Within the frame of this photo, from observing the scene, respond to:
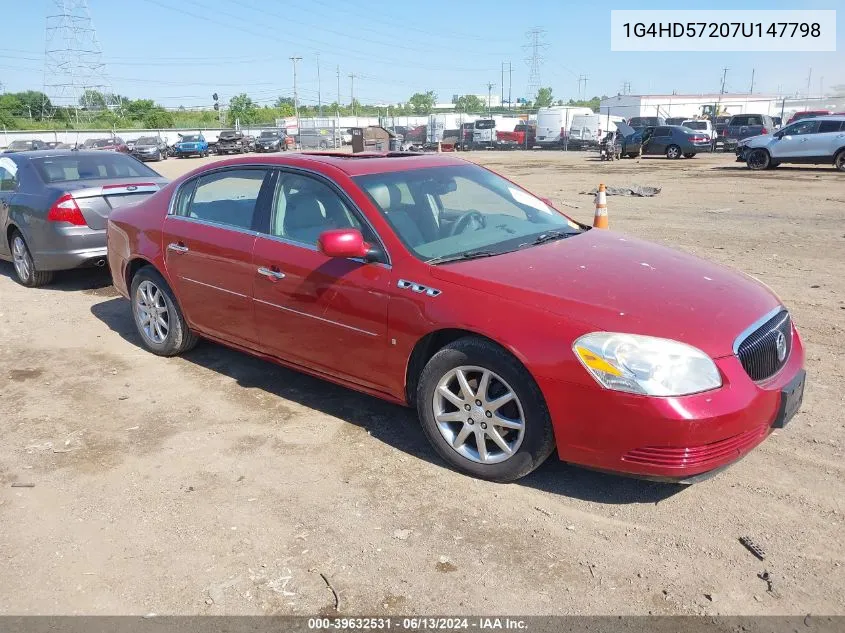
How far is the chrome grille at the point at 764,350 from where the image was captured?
3271 mm

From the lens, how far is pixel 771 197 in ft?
50.6

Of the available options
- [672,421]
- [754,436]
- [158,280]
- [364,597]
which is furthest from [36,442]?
[754,436]

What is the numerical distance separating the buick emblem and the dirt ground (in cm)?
61

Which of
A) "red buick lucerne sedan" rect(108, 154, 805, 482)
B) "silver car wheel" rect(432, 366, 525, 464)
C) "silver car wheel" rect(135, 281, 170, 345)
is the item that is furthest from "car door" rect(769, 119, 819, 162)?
"silver car wheel" rect(432, 366, 525, 464)

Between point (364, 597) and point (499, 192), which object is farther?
point (499, 192)

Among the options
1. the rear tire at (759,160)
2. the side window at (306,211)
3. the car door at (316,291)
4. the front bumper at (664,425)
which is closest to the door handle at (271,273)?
the car door at (316,291)

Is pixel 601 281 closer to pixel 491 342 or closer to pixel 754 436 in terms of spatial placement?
pixel 491 342

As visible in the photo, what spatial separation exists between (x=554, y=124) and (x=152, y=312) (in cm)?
4683

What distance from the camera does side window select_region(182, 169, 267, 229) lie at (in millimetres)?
4812

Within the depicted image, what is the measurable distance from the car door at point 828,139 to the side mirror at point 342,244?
73.4ft

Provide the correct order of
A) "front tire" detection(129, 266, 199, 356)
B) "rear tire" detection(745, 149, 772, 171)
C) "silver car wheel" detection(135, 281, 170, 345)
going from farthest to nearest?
"rear tire" detection(745, 149, 772, 171), "silver car wheel" detection(135, 281, 170, 345), "front tire" detection(129, 266, 199, 356)

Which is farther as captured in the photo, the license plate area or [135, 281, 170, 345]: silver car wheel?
[135, 281, 170, 345]: silver car wheel

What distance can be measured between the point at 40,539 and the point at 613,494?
8.94 ft

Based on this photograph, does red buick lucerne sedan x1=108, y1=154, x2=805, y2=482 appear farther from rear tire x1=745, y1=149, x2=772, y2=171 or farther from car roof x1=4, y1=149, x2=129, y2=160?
rear tire x1=745, y1=149, x2=772, y2=171
